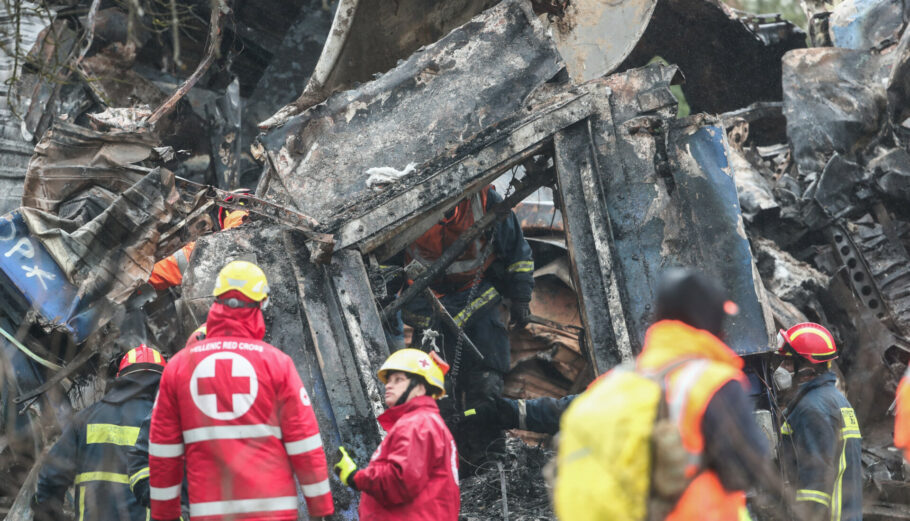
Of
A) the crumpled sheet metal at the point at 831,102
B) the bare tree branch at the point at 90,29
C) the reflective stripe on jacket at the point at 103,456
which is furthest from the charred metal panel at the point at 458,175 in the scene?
the bare tree branch at the point at 90,29

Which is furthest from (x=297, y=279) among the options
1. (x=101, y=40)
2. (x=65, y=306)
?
(x=101, y=40)

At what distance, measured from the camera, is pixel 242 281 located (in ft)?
10.7

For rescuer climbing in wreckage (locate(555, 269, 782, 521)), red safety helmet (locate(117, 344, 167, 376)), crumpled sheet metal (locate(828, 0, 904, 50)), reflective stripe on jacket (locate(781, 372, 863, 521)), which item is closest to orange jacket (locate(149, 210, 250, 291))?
red safety helmet (locate(117, 344, 167, 376))

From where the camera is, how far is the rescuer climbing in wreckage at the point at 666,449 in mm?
1971

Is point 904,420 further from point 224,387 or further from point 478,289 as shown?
point 478,289

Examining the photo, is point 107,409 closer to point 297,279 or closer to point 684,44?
point 297,279

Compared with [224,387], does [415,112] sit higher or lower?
higher

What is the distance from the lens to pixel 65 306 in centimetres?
458

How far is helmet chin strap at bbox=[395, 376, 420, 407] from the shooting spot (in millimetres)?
3281

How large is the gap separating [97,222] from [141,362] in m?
1.13

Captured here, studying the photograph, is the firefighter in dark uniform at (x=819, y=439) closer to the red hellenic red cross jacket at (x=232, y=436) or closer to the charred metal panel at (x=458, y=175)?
the charred metal panel at (x=458, y=175)

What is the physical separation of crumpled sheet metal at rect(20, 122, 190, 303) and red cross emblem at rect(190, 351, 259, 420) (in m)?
1.75

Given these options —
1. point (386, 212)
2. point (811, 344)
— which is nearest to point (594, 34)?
point (386, 212)

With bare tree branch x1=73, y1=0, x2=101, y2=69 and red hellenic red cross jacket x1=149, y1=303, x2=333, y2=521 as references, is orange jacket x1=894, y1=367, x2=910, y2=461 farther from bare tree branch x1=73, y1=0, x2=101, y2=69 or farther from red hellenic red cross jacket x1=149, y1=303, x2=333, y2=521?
bare tree branch x1=73, y1=0, x2=101, y2=69
